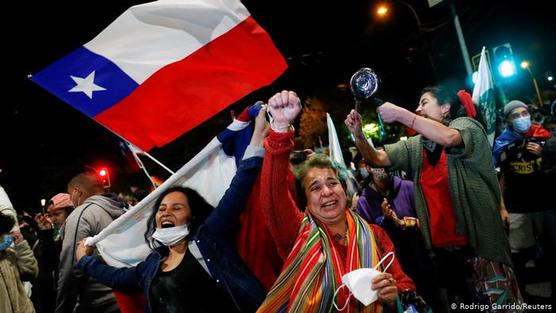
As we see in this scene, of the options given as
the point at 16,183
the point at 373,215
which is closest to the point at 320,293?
the point at 373,215

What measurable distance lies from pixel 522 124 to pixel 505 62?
6.37 m

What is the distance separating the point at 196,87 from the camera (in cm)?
387

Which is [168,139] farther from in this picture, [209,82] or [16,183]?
[16,183]

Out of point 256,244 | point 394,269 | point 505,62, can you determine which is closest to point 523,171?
point 394,269

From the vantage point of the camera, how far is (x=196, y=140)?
92.4 feet

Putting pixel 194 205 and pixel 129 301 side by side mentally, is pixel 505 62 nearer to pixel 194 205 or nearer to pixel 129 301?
pixel 194 205

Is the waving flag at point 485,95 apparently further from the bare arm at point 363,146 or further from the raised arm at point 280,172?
the raised arm at point 280,172

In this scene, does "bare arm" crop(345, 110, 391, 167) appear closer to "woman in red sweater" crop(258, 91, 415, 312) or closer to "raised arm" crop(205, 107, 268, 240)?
"woman in red sweater" crop(258, 91, 415, 312)

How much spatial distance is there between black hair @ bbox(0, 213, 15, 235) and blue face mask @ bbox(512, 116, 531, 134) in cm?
597

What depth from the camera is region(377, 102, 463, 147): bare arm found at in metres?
3.00

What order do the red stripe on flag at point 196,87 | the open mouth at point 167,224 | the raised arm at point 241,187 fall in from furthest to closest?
the red stripe on flag at point 196,87, the open mouth at point 167,224, the raised arm at point 241,187

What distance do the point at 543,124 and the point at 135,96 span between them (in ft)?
19.8

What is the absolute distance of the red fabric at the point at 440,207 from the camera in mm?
3238

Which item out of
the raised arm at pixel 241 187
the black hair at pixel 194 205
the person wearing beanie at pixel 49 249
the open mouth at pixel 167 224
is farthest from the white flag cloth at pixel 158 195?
the person wearing beanie at pixel 49 249
